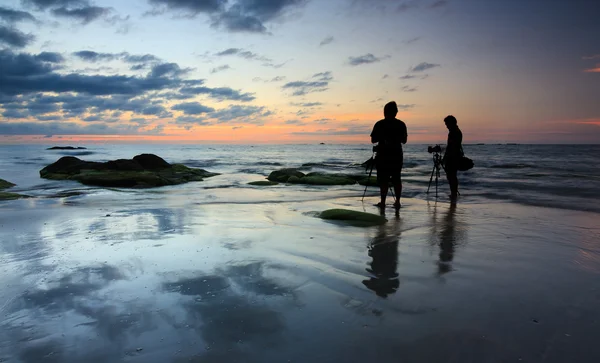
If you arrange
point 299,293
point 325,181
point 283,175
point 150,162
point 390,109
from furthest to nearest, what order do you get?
point 150,162, point 283,175, point 325,181, point 390,109, point 299,293

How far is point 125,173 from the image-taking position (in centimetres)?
1628

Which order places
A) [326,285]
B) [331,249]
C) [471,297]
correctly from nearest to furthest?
[471,297] < [326,285] < [331,249]

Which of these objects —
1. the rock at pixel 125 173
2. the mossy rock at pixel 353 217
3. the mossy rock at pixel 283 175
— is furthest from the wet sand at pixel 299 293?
the mossy rock at pixel 283 175

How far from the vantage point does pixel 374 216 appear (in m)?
7.25

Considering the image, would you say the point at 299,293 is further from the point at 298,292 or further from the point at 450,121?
the point at 450,121

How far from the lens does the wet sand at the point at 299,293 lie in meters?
2.45

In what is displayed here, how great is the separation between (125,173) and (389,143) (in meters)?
12.6

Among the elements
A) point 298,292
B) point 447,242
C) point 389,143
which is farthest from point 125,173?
point 298,292

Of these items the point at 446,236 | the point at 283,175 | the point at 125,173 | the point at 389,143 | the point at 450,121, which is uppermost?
the point at 450,121

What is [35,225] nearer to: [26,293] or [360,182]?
[26,293]

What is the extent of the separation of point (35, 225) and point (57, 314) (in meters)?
4.96

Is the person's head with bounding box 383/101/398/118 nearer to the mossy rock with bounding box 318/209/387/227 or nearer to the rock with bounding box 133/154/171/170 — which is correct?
the mossy rock with bounding box 318/209/387/227

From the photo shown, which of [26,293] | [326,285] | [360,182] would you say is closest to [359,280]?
[326,285]

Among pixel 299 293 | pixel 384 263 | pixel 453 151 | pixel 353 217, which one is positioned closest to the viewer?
pixel 299 293
